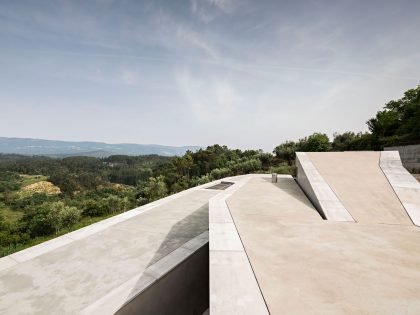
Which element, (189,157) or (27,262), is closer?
(27,262)

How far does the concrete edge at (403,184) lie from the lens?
18.5ft

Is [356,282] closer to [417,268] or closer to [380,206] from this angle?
[417,268]

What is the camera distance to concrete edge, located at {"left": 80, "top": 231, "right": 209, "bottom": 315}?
3400 millimetres

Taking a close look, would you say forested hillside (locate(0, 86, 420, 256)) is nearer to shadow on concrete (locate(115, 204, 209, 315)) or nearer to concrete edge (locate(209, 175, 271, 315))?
shadow on concrete (locate(115, 204, 209, 315))

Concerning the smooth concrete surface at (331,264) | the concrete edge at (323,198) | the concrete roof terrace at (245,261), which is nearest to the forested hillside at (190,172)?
the concrete edge at (323,198)

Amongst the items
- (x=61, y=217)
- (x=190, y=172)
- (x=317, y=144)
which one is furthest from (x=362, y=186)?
(x=190, y=172)

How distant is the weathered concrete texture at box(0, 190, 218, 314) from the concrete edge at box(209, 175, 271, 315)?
6.84ft

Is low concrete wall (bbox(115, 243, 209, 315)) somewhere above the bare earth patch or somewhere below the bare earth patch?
above

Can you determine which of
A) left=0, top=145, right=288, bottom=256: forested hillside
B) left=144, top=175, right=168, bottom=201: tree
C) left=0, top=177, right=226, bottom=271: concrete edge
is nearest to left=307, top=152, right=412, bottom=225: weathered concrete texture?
left=0, top=177, right=226, bottom=271: concrete edge

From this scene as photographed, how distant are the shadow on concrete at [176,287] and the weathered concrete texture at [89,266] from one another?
0.06 m

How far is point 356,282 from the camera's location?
2645mm

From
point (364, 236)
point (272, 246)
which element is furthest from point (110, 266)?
point (364, 236)

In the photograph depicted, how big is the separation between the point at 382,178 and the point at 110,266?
9546 millimetres

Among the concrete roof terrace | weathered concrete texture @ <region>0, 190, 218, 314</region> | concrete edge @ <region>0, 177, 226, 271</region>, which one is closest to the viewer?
the concrete roof terrace
